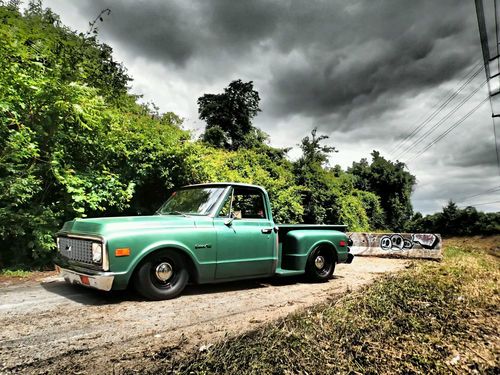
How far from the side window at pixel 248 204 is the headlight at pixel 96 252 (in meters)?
2.10

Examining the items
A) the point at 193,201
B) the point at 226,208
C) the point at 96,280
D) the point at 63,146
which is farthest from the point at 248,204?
the point at 63,146

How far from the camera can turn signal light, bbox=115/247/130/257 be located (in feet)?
13.1

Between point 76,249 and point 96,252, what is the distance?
1.78ft

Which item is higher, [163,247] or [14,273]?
[163,247]

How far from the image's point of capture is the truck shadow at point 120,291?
4301 millimetres

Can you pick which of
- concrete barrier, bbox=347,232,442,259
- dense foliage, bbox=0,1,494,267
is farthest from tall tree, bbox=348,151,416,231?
dense foliage, bbox=0,1,494,267

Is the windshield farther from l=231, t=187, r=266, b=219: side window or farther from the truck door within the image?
l=231, t=187, r=266, b=219: side window

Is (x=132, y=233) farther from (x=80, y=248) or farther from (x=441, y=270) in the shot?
(x=441, y=270)

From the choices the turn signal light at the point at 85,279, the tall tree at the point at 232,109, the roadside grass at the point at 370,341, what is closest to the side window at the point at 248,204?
the roadside grass at the point at 370,341

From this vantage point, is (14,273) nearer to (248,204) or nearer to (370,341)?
(248,204)

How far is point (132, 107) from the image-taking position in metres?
9.80

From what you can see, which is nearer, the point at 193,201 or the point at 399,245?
the point at 193,201

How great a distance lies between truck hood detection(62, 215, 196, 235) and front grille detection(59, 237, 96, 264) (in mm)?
129

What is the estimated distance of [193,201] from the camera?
543 cm
